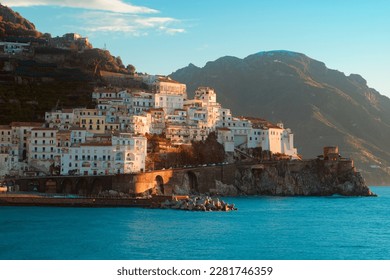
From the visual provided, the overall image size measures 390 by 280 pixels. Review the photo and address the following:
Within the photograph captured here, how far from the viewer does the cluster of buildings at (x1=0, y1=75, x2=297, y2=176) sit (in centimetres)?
10131

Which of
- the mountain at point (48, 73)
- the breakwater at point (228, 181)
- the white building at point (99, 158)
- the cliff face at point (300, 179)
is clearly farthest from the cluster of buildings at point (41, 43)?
the cliff face at point (300, 179)

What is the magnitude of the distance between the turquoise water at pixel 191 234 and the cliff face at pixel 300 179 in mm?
27324

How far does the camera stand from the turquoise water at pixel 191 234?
52.5 m

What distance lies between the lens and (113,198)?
89.9m

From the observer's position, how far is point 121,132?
106500 mm

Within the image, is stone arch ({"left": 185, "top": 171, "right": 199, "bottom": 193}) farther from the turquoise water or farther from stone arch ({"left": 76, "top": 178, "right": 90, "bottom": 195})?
the turquoise water

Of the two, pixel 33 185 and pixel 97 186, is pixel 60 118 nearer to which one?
pixel 33 185

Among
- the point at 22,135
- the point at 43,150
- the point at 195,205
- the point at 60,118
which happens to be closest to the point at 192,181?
the point at 60,118

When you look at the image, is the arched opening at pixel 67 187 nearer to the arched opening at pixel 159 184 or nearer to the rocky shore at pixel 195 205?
the arched opening at pixel 159 184

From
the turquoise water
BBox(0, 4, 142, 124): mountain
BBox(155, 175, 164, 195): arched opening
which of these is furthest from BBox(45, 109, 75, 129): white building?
the turquoise water

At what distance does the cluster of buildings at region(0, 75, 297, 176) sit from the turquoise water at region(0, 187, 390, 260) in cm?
1687
